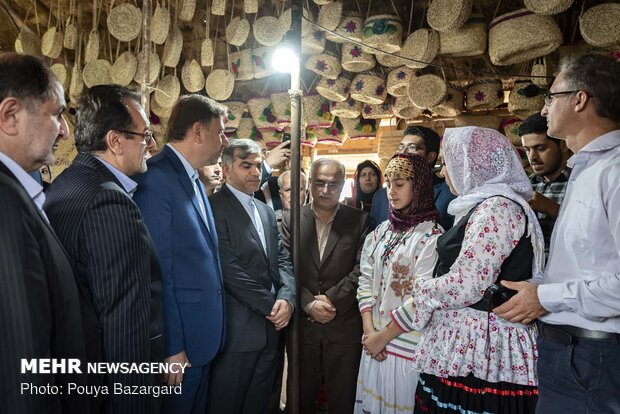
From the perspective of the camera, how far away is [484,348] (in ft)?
4.98

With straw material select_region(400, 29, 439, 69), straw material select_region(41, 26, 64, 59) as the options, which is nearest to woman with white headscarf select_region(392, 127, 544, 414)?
straw material select_region(400, 29, 439, 69)

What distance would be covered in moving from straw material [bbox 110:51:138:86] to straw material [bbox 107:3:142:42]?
0.35m

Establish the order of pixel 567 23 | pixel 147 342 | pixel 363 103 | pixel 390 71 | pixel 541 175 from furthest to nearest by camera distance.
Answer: pixel 363 103 < pixel 390 71 < pixel 567 23 < pixel 541 175 < pixel 147 342

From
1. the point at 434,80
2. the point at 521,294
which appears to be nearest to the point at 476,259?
the point at 521,294

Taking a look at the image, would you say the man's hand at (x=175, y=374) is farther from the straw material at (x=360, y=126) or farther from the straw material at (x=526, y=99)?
the straw material at (x=360, y=126)

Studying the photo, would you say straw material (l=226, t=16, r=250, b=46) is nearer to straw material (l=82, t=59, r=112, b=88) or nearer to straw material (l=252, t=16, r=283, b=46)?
straw material (l=252, t=16, r=283, b=46)

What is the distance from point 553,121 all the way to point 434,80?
2.06m

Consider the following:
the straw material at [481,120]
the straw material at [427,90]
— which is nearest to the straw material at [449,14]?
the straw material at [427,90]

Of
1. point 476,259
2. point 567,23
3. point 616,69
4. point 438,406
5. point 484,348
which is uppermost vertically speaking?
point 567,23

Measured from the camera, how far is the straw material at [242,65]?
396cm

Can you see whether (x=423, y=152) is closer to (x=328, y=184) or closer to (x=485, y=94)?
(x=328, y=184)

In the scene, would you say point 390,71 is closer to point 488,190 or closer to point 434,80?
point 434,80

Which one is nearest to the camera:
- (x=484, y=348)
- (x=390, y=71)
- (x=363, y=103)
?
(x=484, y=348)

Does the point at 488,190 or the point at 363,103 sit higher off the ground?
the point at 363,103
